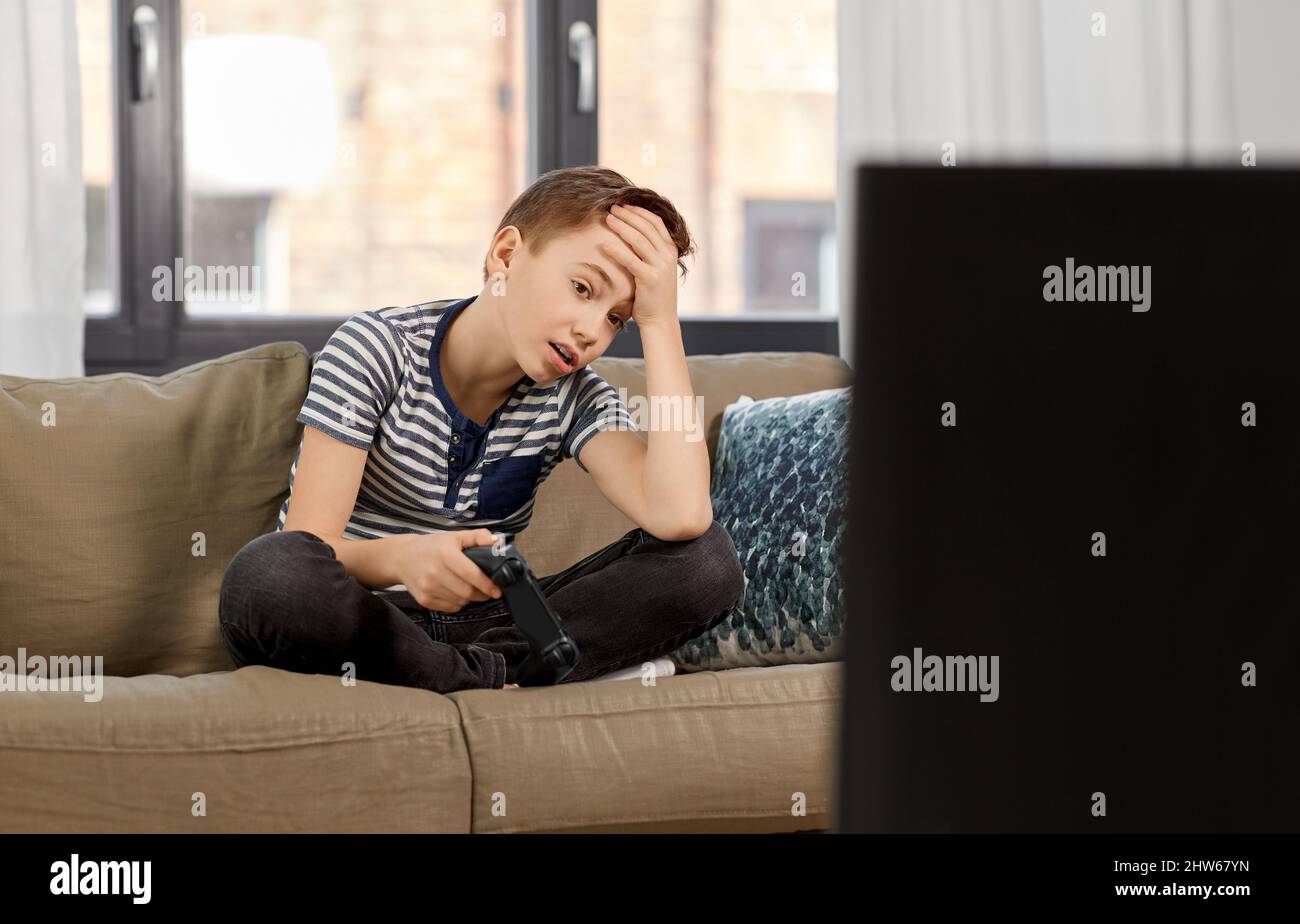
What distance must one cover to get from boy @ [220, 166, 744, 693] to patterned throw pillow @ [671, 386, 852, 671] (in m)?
0.16

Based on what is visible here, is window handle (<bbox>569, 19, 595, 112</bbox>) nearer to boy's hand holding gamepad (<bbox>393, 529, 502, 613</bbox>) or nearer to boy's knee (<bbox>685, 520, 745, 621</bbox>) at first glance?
boy's knee (<bbox>685, 520, 745, 621</bbox>)

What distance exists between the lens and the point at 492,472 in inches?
62.1

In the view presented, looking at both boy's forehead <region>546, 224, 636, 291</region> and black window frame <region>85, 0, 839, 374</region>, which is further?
black window frame <region>85, 0, 839, 374</region>

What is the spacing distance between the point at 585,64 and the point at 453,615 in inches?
55.8

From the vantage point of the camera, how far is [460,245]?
105 inches

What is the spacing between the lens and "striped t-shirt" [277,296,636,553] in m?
1.54

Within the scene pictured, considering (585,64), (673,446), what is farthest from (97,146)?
(673,446)

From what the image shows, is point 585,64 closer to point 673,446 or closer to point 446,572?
point 673,446

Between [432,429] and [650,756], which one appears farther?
[432,429]

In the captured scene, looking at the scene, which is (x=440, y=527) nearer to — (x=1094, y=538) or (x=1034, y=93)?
(x=1094, y=538)

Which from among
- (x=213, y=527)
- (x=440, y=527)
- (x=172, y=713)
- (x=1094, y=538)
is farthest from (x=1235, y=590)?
(x=213, y=527)

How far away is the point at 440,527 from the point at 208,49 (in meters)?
1.36

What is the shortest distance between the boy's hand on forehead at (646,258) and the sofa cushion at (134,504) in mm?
583

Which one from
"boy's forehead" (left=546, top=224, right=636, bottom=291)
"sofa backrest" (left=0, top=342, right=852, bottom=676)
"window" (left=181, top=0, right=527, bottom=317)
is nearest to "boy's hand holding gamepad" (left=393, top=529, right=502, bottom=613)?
"boy's forehead" (left=546, top=224, right=636, bottom=291)
